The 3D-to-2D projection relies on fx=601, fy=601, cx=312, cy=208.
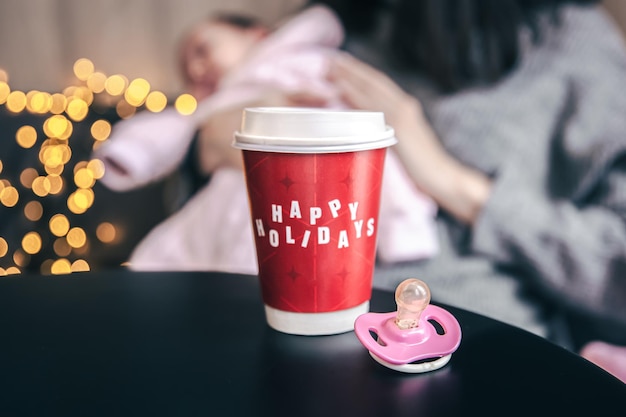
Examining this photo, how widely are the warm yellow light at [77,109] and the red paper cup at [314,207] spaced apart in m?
0.78

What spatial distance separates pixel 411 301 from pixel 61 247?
33.0 inches

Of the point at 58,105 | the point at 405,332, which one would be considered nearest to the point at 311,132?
the point at 405,332

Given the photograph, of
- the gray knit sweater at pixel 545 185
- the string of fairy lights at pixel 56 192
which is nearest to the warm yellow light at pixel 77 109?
the string of fairy lights at pixel 56 192

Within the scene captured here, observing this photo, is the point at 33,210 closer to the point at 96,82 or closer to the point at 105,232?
the point at 105,232

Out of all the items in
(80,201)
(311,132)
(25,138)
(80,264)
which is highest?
(311,132)

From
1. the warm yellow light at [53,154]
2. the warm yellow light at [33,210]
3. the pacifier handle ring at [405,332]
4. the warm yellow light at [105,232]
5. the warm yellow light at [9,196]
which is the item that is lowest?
the warm yellow light at [105,232]

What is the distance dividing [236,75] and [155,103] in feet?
0.89

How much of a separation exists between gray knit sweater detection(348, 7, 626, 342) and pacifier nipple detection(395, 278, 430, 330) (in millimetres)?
461

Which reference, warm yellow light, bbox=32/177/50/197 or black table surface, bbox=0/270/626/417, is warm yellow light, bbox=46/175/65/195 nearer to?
warm yellow light, bbox=32/177/50/197

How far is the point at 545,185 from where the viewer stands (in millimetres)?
934

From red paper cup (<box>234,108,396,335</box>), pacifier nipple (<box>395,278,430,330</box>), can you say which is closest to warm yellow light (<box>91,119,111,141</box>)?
red paper cup (<box>234,108,396,335</box>)

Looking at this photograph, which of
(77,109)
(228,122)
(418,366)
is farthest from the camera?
(77,109)

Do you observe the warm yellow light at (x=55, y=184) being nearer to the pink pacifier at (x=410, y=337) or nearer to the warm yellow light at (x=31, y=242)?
the warm yellow light at (x=31, y=242)

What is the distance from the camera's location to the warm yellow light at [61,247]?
1077mm
